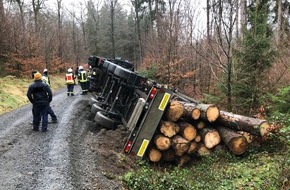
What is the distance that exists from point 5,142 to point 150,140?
397 cm

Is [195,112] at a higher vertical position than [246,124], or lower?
higher

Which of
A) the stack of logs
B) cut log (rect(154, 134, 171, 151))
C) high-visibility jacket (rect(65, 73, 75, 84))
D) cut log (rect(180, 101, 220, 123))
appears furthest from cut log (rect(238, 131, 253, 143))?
high-visibility jacket (rect(65, 73, 75, 84))

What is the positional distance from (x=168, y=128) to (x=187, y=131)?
511 mm

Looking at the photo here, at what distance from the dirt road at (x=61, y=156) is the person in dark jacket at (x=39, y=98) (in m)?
0.37

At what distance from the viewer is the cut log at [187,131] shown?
8.29m

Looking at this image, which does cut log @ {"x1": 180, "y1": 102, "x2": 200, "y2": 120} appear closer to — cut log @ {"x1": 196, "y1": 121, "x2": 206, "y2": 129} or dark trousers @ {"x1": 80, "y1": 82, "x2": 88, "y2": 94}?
cut log @ {"x1": 196, "y1": 121, "x2": 206, "y2": 129}

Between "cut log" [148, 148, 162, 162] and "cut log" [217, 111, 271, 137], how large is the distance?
1.87 metres

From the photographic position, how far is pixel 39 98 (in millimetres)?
9570

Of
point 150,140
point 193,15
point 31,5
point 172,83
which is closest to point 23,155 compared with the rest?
point 150,140

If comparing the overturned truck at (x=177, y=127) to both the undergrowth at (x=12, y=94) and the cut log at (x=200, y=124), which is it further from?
the undergrowth at (x=12, y=94)

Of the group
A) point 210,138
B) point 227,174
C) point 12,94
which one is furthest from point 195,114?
point 12,94

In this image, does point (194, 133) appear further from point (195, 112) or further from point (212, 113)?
point (212, 113)

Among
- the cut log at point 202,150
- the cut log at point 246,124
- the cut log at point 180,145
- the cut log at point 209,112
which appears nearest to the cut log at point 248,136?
the cut log at point 246,124

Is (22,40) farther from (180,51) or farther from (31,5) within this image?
(180,51)
